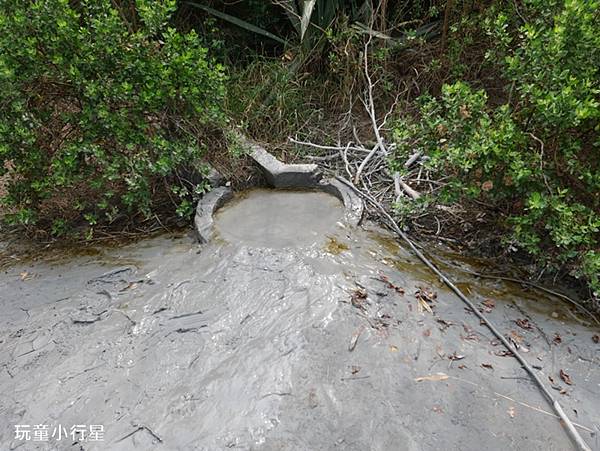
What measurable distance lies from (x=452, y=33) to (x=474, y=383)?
3.25 metres

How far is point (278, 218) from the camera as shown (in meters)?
3.07

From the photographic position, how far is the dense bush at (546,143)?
221 centimetres

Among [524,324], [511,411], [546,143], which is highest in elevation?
[546,143]

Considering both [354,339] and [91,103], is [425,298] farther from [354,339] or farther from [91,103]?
[91,103]

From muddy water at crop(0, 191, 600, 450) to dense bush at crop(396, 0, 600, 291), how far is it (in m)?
0.40

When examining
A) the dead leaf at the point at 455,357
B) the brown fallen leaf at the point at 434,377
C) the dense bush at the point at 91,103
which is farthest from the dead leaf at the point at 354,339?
the dense bush at the point at 91,103

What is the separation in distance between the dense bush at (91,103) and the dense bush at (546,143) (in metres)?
1.57

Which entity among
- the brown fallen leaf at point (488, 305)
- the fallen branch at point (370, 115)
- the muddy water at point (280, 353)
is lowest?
the muddy water at point (280, 353)

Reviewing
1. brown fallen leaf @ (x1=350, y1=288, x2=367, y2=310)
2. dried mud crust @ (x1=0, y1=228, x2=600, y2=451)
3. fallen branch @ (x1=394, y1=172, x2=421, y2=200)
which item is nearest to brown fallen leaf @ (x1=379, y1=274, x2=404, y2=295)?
dried mud crust @ (x1=0, y1=228, x2=600, y2=451)

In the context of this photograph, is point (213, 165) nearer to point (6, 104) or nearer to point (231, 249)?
point (231, 249)

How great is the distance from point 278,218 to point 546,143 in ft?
5.31

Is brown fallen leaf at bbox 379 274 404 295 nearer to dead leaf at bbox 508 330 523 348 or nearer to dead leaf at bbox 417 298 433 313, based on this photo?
dead leaf at bbox 417 298 433 313

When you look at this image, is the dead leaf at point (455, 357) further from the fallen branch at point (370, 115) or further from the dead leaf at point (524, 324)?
the fallen branch at point (370, 115)

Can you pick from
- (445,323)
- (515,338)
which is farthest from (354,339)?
(515,338)
